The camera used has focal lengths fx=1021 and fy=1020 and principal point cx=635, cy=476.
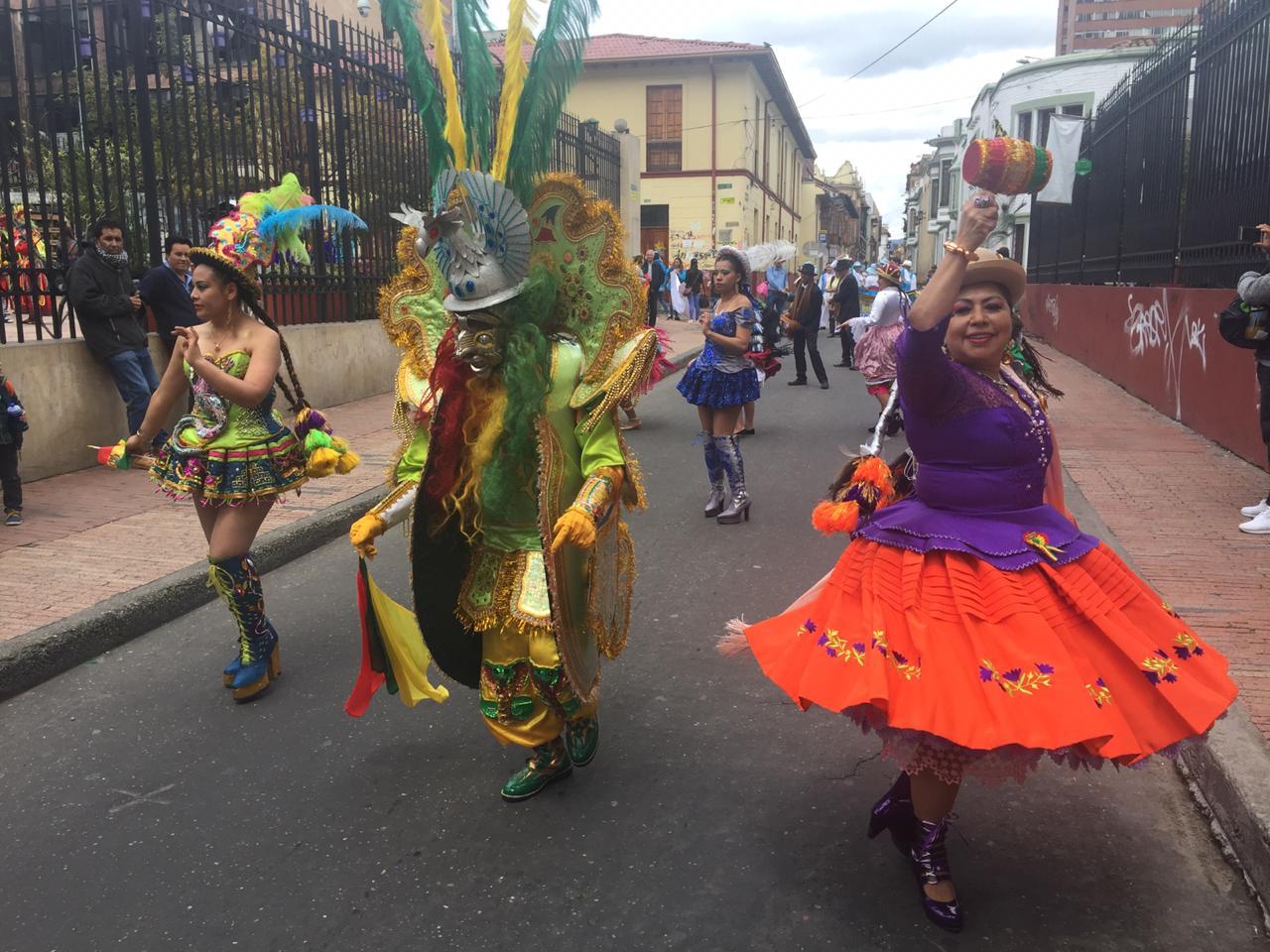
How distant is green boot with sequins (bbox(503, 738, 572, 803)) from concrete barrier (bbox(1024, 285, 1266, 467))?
7.42 meters

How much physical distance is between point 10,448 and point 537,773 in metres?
5.11

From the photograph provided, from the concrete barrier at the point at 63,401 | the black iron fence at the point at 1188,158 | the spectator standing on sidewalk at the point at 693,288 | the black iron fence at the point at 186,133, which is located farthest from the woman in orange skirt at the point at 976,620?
the spectator standing on sidewalk at the point at 693,288

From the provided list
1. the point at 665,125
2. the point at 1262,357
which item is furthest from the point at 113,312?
the point at 665,125

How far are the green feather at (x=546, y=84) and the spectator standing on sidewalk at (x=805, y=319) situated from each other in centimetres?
1104

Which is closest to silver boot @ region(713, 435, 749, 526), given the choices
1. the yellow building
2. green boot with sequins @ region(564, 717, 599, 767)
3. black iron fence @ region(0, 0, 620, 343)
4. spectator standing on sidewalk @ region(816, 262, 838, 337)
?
black iron fence @ region(0, 0, 620, 343)

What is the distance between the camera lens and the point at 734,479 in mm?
7363

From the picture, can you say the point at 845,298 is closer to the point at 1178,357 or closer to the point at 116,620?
the point at 1178,357

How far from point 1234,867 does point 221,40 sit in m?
10.7

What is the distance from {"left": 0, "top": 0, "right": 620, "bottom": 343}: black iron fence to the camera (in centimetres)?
809

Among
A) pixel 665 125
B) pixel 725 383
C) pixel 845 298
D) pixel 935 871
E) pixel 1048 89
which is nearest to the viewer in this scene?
pixel 935 871

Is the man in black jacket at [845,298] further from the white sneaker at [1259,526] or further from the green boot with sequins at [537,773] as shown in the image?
the green boot with sequins at [537,773]

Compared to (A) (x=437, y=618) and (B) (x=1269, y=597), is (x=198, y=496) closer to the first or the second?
(A) (x=437, y=618)

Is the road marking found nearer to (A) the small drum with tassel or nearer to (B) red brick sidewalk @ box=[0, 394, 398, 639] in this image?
(B) red brick sidewalk @ box=[0, 394, 398, 639]

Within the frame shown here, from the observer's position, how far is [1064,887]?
2932 millimetres
